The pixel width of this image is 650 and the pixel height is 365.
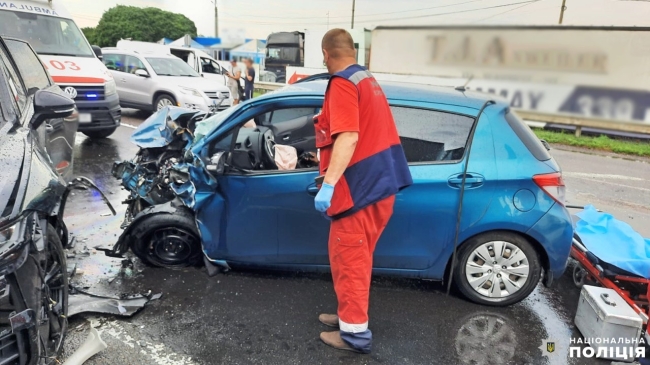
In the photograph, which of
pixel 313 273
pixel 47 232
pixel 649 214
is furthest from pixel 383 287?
pixel 649 214

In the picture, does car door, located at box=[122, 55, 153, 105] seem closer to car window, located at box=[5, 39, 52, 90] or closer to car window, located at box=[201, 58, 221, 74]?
car window, located at box=[201, 58, 221, 74]

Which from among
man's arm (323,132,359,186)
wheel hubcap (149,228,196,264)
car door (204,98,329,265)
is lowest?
wheel hubcap (149,228,196,264)

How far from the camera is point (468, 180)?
10.9 ft

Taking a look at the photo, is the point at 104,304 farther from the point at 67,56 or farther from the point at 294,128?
the point at 67,56

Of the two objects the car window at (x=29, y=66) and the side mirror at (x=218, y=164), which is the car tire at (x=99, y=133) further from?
the side mirror at (x=218, y=164)

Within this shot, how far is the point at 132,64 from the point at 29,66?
748cm

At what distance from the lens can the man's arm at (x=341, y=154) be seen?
8.68ft

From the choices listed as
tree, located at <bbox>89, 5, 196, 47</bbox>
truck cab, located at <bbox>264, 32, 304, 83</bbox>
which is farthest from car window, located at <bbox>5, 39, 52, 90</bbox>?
tree, located at <bbox>89, 5, 196, 47</bbox>

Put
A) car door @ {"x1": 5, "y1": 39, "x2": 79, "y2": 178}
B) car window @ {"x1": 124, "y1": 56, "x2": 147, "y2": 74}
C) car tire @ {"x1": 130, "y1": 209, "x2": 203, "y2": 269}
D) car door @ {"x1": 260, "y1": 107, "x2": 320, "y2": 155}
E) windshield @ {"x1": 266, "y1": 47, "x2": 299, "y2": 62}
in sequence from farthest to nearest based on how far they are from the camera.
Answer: windshield @ {"x1": 266, "y1": 47, "x2": 299, "y2": 62}
car window @ {"x1": 124, "y1": 56, "x2": 147, "y2": 74}
car door @ {"x1": 5, "y1": 39, "x2": 79, "y2": 178}
car door @ {"x1": 260, "y1": 107, "x2": 320, "y2": 155}
car tire @ {"x1": 130, "y1": 209, "x2": 203, "y2": 269}

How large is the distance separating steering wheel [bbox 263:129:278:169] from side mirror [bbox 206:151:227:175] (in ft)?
1.14

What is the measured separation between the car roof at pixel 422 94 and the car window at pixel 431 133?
4.1 inches

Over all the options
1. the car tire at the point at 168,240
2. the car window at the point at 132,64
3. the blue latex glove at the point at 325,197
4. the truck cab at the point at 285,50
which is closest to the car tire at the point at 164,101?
the car window at the point at 132,64

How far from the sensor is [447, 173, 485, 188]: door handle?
3.33 metres

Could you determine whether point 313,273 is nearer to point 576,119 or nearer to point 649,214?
point 576,119
